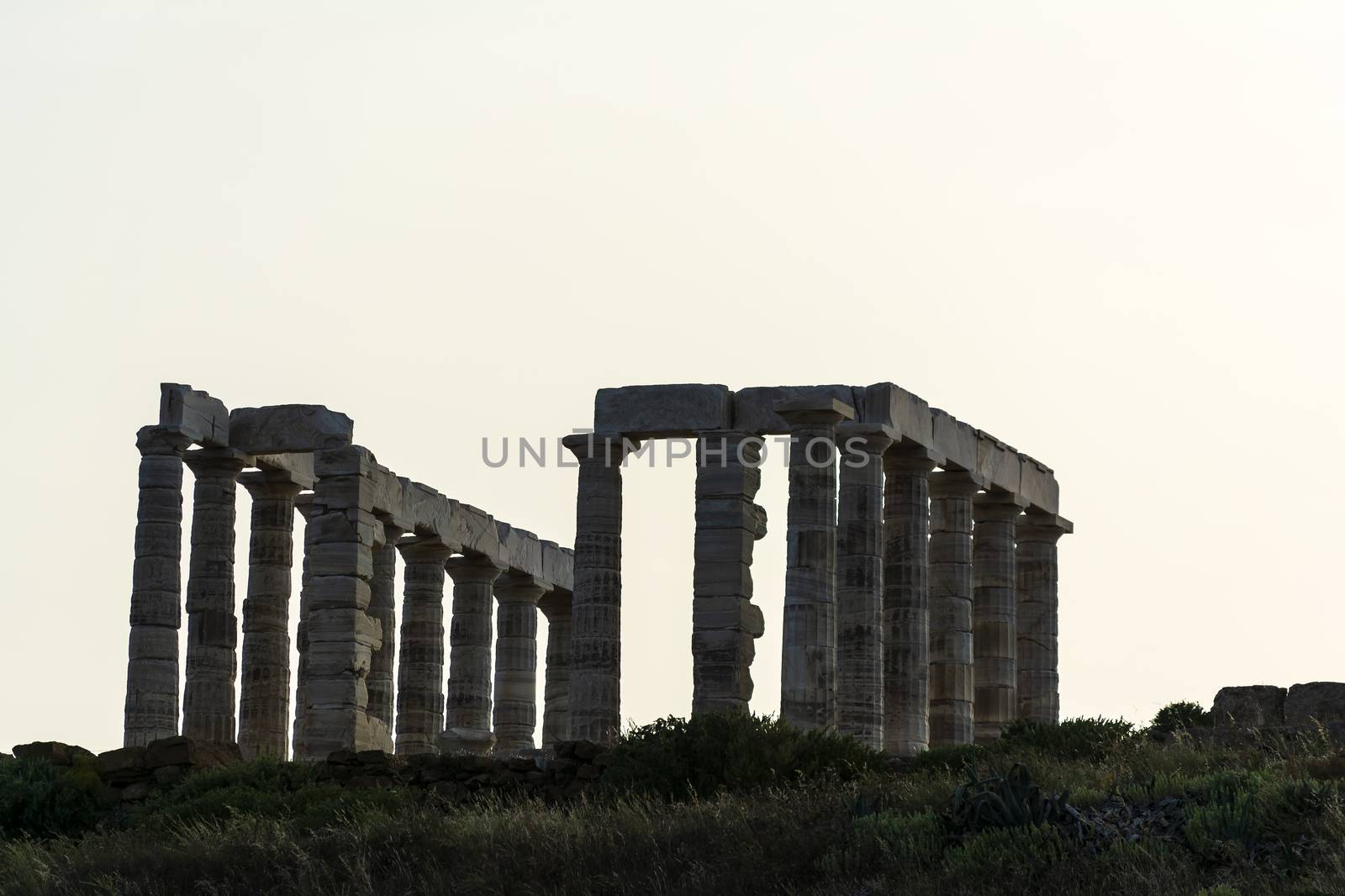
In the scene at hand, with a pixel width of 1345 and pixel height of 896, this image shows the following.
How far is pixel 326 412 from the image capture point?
1827 inches

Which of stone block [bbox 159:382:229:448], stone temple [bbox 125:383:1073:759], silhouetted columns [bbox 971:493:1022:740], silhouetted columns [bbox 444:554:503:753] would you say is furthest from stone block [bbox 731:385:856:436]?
silhouetted columns [bbox 444:554:503:753]

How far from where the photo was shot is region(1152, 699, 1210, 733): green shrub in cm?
3631

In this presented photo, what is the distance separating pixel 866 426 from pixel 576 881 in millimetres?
20903

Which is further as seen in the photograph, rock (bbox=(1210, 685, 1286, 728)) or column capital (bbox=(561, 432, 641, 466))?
column capital (bbox=(561, 432, 641, 466))

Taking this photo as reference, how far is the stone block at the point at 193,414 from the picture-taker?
45.7 meters

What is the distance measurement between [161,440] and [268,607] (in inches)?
192

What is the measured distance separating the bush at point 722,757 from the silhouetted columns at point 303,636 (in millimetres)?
13557

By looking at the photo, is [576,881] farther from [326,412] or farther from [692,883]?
[326,412]

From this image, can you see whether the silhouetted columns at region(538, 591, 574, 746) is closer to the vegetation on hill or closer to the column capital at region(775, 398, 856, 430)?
the column capital at region(775, 398, 856, 430)

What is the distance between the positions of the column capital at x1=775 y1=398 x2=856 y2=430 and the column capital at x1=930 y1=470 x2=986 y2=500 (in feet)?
18.4

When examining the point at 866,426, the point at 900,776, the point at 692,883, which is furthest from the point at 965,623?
the point at 692,883

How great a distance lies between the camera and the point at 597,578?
44.7 meters

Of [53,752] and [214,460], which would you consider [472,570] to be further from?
[53,752]

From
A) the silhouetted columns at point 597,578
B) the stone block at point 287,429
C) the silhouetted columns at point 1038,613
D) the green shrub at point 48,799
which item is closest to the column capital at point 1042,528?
the silhouetted columns at point 1038,613
